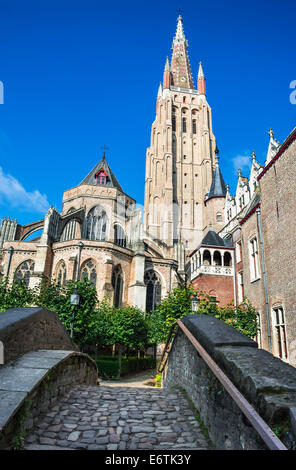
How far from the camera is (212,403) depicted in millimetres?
4109

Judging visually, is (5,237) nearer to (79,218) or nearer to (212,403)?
(79,218)

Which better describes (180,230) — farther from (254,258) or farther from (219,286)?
(254,258)

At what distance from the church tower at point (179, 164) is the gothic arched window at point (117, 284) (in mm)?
16892

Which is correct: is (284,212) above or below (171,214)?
below

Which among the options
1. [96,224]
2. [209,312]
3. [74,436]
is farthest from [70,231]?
[74,436]

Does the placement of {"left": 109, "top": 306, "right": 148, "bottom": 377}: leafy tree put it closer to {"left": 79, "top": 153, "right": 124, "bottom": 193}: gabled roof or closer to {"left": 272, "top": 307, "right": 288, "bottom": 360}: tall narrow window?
{"left": 272, "top": 307, "right": 288, "bottom": 360}: tall narrow window

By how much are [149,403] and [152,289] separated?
2445 cm

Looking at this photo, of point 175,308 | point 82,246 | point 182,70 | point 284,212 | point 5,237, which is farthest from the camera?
point 182,70

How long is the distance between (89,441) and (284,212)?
39.6 ft

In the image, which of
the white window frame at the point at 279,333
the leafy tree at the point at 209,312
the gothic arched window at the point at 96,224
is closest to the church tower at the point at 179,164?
the gothic arched window at the point at 96,224

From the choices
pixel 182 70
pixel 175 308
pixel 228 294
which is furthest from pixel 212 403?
pixel 182 70
